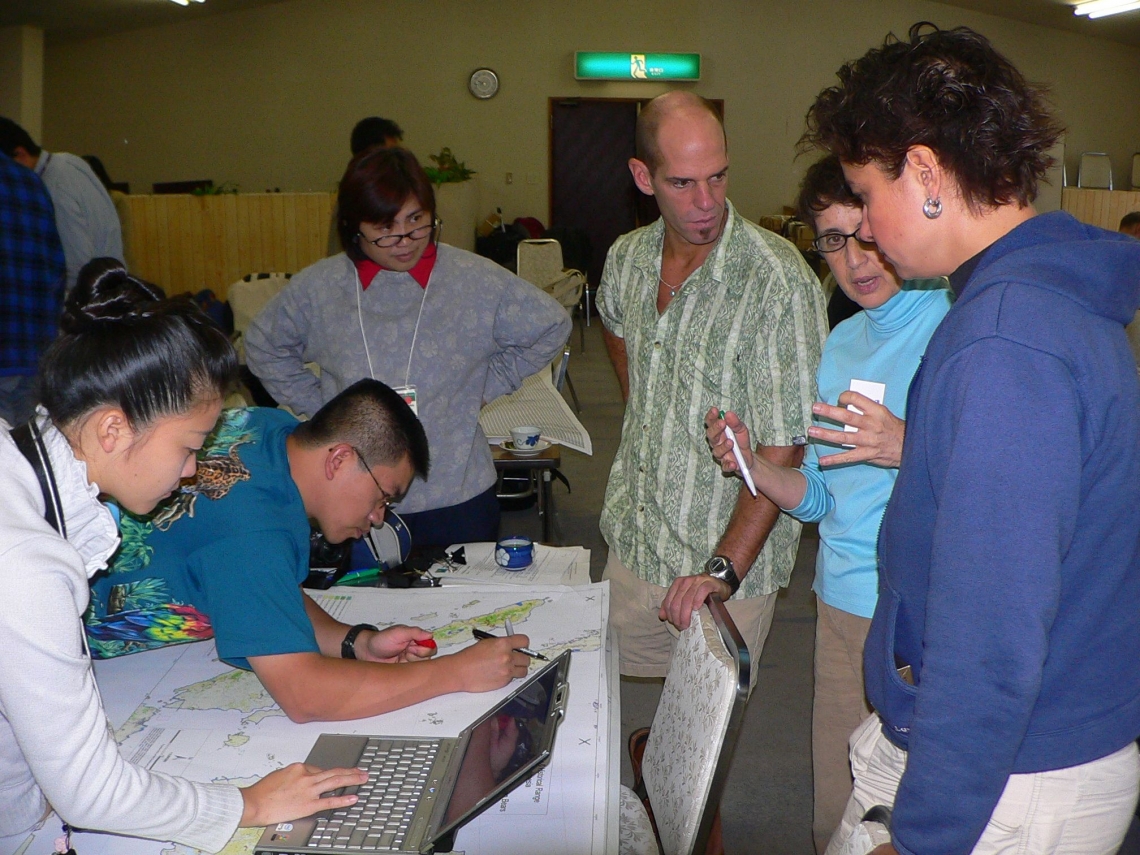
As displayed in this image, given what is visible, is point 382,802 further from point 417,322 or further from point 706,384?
point 417,322

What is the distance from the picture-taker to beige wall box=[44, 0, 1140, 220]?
444 inches

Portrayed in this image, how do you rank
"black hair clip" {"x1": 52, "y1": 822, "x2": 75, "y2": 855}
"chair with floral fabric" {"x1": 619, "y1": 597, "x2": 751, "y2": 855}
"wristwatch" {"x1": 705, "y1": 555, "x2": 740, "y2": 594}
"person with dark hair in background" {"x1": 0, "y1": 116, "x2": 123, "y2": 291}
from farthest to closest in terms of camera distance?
1. "person with dark hair in background" {"x1": 0, "y1": 116, "x2": 123, "y2": 291}
2. "wristwatch" {"x1": 705, "y1": 555, "x2": 740, "y2": 594}
3. "chair with floral fabric" {"x1": 619, "y1": 597, "x2": 751, "y2": 855}
4. "black hair clip" {"x1": 52, "y1": 822, "x2": 75, "y2": 855}

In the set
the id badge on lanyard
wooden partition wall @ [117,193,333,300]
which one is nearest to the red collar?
the id badge on lanyard

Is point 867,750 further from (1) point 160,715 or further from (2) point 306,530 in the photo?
(1) point 160,715

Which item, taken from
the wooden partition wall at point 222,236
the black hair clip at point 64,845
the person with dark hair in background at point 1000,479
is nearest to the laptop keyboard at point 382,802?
the black hair clip at point 64,845

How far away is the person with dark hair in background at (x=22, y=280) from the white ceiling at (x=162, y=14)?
7.37 meters

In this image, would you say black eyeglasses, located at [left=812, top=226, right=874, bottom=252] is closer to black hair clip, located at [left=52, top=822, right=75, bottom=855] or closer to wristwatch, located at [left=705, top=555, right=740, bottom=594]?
wristwatch, located at [left=705, top=555, right=740, bottom=594]

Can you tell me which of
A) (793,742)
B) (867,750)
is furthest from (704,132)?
(793,742)

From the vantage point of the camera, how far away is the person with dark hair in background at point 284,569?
4.69ft

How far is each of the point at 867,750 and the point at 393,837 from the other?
1.99 ft

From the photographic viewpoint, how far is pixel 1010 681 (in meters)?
0.87

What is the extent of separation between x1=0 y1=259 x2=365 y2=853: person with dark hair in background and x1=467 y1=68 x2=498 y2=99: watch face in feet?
35.7

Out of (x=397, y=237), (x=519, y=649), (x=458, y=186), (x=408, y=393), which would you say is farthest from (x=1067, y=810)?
(x=458, y=186)

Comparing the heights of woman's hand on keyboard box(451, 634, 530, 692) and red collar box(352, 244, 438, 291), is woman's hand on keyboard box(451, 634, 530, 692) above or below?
below
